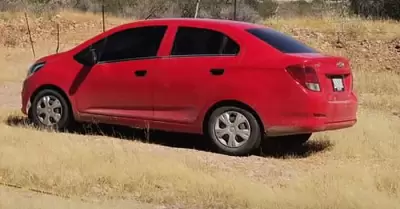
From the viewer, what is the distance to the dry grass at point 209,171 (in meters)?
7.38

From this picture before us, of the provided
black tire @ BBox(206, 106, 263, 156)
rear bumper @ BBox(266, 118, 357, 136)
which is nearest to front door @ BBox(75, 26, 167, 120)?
black tire @ BBox(206, 106, 263, 156)

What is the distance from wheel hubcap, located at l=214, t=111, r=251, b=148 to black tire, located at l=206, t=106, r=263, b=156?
3 centimetres

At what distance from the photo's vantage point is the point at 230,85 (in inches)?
367

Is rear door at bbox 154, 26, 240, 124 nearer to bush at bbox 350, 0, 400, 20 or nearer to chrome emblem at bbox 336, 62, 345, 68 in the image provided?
chrome emblem at bbox 336, 62, 345, 68

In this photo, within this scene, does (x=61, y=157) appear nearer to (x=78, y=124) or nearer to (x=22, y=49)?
(x=78, y=124)

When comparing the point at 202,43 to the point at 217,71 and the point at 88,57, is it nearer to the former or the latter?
the point at 217,71

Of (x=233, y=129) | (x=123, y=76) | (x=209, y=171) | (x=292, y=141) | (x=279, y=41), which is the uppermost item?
(x=279, y=41)

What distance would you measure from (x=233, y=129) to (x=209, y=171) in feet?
3.75

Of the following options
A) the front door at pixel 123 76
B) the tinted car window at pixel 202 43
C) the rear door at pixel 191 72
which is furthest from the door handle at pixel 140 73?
the tinted car window at pixel 202 43

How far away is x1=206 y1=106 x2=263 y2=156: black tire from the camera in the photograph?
9.26 meters

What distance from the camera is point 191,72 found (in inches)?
378

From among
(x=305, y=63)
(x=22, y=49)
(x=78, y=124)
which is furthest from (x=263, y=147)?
(x=22, y=49)

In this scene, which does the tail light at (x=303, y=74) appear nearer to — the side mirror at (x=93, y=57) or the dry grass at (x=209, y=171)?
the dry grass at (x=209, y=171)

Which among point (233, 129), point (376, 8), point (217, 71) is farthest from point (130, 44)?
point (376, 8)
